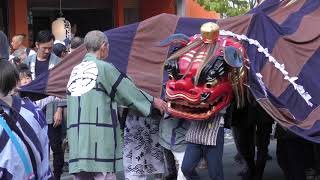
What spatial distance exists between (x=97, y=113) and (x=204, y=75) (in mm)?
942

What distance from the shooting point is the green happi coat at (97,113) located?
483 centimetres

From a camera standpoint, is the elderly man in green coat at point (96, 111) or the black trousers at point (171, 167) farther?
the black trousers at point (171, 167)

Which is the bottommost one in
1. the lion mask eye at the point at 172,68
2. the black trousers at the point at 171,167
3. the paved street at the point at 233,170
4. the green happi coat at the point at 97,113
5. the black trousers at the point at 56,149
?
the paved street at the point at 233,170

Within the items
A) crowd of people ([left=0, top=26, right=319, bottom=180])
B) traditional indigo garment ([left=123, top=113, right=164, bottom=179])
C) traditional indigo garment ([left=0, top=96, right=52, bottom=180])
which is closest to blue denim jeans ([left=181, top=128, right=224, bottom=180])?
crowd of people ([left=0, top=26, right=319, bottom=180])

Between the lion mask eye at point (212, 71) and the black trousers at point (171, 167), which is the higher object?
the lion mask eye at point (212, 71)

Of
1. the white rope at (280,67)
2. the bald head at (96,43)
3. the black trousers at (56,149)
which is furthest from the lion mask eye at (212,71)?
the black trousers at (56,149)

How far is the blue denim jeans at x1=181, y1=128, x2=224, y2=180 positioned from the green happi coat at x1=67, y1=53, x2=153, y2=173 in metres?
0.79

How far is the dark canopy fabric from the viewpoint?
17.4 feet

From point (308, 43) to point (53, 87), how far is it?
246 cm

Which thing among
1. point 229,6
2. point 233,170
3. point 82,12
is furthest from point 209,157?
point 82,12

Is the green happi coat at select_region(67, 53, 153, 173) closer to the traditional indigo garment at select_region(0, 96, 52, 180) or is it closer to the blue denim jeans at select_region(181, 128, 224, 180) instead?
the blue denim jeans at select_region(181, 128, 224, 180)

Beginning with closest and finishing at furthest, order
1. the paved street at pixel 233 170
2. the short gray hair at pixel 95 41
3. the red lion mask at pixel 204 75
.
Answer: the short gray hair at pixel 95 41
the red lion mask at pixel 204 75
the paved street at pixel 233 170

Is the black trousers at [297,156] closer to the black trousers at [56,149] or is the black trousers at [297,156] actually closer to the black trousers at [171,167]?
the black trousers at [171,167]

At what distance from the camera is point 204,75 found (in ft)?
16.7
